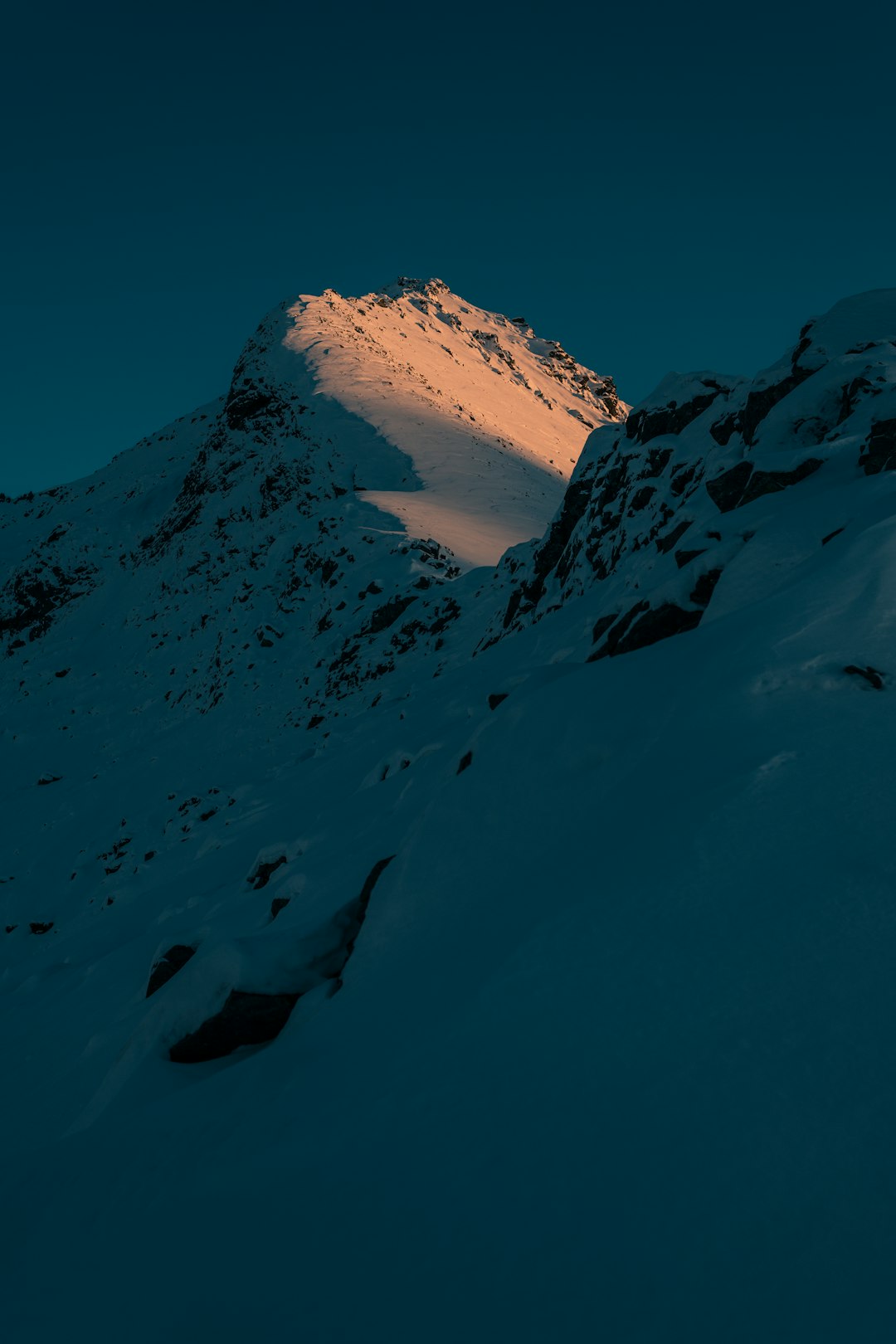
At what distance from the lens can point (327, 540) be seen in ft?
102

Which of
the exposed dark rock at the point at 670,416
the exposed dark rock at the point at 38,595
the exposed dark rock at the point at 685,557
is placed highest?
the exposed dark rock at the point at 38,595

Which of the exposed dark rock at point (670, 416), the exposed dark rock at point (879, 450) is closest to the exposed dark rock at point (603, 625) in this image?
the exposed dark rock at point (879, 450)

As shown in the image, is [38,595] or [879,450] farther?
[38,595]

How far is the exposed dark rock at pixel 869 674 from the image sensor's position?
18.6ft

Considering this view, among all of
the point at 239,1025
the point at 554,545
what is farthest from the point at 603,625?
the point at 554,545

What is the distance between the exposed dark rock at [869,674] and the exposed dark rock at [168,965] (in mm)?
5959

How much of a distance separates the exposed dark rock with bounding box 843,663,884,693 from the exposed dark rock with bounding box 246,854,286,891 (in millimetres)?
6759

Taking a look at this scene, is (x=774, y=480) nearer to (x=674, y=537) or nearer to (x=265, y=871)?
(x=674, y=537)

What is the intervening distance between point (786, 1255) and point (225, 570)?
112 feet

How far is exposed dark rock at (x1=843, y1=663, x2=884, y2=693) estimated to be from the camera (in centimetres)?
567

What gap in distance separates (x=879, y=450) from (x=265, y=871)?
9157 mm

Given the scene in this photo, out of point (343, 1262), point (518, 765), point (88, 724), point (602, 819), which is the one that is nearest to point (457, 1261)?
point (343, 1262)

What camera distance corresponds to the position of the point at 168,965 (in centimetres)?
756

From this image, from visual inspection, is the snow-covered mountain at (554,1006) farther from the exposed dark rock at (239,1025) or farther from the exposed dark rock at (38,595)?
the exposed dark rock at (38,595)
